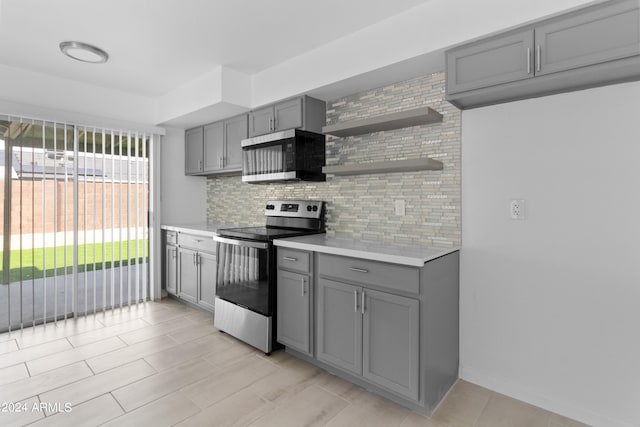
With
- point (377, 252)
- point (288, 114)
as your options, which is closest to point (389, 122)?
point (377, 252)

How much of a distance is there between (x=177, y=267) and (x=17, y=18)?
2556 mm

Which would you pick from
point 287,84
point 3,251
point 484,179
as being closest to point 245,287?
point 287,84

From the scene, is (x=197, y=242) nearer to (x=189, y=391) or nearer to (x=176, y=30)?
(x=189, y=391)

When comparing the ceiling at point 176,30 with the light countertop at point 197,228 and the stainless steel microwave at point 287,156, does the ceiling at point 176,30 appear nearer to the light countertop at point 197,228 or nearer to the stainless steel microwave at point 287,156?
the stainless steel microwave at point 287,156

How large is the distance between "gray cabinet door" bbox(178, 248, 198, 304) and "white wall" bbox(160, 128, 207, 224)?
0.72 m

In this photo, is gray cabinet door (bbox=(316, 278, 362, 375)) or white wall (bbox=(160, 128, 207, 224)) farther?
white wall (bbox=(160, 128, 207, 224))

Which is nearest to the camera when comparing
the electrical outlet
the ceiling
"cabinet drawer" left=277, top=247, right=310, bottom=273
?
the electrical outlet

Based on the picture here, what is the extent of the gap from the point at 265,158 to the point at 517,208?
213 centimetres

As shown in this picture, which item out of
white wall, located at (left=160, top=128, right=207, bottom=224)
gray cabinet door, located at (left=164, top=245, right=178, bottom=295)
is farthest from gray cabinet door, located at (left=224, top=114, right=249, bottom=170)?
gray cabinet door, located at (left=164, top=245, right=178, bottom=295)

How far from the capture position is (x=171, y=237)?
3.98 meters

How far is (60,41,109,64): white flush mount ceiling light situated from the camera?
2.64 meters

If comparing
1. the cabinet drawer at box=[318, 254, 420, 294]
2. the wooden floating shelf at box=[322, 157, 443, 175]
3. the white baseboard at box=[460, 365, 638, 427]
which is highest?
the wooden floating shelf at box=[322, 157, 443, 175]

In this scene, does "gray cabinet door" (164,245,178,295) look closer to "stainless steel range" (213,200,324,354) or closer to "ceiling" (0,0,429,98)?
"stainless steel range" (213,200,324,354)

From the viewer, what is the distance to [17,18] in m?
2.30
